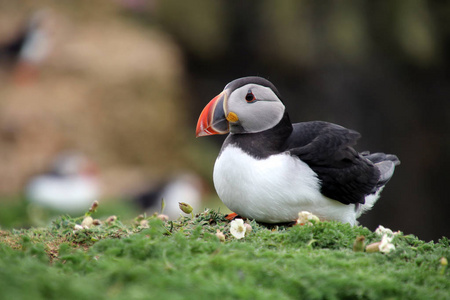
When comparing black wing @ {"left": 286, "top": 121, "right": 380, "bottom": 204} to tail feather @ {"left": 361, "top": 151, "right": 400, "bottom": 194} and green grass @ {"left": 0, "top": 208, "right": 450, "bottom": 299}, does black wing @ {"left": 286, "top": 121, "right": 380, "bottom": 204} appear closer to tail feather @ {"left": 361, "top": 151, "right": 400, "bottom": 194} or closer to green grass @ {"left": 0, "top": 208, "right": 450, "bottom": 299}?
tail feather @ {"left": 361, "top": 151, "right": 400, "bottom": 194}

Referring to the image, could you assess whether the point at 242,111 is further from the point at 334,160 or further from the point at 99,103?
the point at 99,103

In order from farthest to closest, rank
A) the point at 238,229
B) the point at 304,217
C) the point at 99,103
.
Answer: the point at 99,103
the point at 304,217
the point at 238,229

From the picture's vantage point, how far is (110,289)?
2.29 meters

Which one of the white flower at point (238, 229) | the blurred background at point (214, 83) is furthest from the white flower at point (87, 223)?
the blurred background at point (214, 83)

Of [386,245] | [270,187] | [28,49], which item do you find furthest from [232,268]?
[28,49]

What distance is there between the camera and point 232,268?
2609 millimetres

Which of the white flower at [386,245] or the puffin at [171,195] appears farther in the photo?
the puffin at [171,195]

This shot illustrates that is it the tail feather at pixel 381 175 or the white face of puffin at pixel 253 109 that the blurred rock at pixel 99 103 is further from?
the white face of puffin at pixel 253 109

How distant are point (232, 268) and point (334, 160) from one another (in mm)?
1553

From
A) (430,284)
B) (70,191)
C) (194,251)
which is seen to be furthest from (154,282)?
(70,191)

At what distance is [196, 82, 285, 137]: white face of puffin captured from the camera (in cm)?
389

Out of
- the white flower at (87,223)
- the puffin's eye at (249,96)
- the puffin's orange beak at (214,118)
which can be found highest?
the puffin's eye at (249,96)

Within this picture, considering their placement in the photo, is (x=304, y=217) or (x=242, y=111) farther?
(x=242, y=111)

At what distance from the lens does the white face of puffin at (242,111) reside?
389cm
